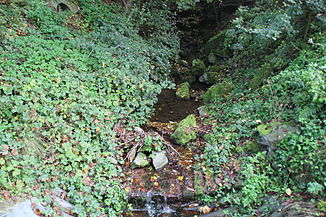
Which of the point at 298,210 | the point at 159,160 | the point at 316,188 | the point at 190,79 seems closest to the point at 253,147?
the point at 316,188

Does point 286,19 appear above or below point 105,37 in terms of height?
above

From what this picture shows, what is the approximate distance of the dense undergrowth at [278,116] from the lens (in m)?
4.17

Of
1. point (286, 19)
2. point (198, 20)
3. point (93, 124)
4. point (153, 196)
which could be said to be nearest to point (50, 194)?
point (93, 124)

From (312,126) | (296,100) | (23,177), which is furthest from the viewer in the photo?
(296,100)

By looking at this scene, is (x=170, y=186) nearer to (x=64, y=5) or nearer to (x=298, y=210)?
(x=298, y=210)

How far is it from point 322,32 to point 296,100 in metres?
2.50

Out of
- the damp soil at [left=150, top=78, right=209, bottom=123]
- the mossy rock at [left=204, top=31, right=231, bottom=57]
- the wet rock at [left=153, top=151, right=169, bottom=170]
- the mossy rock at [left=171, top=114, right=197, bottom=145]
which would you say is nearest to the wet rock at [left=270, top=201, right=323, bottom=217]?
the wet rock at [left=153, top=151, right=169, bottom=170]

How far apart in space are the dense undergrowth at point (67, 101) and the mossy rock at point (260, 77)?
296cm

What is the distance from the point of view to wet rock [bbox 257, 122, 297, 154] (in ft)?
15.2

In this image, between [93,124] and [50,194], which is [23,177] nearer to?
[50,194]

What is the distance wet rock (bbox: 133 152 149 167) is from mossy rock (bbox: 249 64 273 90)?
157 inches

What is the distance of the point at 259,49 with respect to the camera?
864 cm

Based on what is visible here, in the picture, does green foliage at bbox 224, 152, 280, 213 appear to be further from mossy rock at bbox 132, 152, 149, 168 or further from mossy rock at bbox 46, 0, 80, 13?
mossy rock at bbox 46, 0, 80, 13

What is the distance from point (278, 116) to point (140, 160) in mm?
3232
